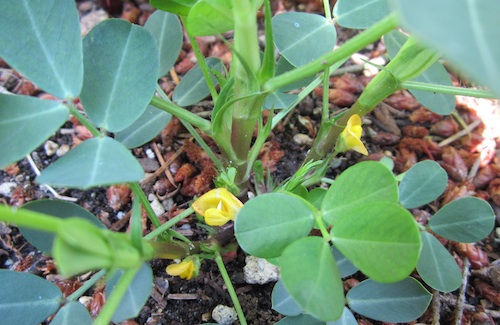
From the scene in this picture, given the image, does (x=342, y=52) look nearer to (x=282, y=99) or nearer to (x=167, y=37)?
(x=282, y=99)

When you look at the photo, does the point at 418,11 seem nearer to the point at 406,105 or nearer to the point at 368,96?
the point at 368,96

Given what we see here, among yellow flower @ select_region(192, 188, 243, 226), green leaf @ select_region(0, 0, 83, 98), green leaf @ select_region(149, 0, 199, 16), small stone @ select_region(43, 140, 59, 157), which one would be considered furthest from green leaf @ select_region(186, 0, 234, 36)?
small stone @ select_region(43, 140, 59, 157)

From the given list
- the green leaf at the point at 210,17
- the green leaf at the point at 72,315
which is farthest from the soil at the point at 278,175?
the green leaf at the point at 210,17

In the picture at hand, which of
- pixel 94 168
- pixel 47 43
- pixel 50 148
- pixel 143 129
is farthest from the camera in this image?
pixel 50 148

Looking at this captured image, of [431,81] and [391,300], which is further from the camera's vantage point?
[431,81]

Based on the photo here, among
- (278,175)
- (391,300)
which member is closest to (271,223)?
(391,300)

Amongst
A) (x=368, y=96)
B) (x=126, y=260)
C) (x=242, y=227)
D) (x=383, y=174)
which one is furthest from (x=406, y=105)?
(x=126, y=260)

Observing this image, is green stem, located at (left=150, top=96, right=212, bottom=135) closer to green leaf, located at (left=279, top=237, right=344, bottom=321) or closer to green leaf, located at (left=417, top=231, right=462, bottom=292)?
green leaf, located at (left=279, top=237, right=344, bottom=321)
